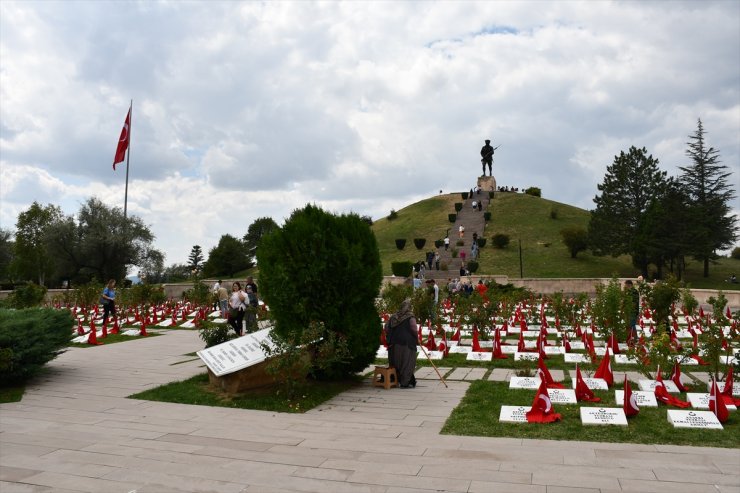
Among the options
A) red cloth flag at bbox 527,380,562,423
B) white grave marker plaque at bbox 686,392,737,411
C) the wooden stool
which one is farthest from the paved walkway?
white grave marker plaque at bbox 686,392,737,411

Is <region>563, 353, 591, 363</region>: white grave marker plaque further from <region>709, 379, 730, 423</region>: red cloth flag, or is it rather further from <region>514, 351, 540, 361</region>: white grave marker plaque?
<region>709, 379, 730, 423</region>: red cloth flag

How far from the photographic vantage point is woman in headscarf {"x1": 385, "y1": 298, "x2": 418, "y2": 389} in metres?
9.20

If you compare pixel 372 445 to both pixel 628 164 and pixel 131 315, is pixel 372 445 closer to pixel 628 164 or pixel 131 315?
pixel 131 315

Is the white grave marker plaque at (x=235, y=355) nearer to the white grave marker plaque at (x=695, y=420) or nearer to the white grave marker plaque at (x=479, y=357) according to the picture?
the white grave marker plaque at (x=479, y=357)

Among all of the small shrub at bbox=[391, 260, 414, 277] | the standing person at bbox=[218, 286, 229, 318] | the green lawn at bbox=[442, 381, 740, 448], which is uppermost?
the small shrub at bbox=[391, 260, 414, 277]

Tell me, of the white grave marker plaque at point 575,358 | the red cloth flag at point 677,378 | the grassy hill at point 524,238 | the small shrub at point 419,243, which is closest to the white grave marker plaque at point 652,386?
the red cloth flag at point 677,378

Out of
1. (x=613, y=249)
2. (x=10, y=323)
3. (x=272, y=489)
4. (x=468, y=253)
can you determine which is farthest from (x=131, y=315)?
(x=613, y=249)

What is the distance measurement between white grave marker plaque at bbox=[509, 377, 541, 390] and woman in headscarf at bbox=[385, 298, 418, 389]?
1.58 metres

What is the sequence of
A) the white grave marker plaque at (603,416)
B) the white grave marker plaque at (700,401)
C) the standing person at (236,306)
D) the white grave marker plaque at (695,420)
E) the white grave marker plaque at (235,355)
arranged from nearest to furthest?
the white grave marker plaque at (695,420) → the white grave marker plaque at (603,416) → the white grave marker plaque at (700,401) → the white grave marker plaque at (235,355) → the standing person at (236,306)

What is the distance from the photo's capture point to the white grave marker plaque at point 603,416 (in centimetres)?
647

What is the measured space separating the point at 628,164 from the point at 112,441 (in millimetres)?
50379

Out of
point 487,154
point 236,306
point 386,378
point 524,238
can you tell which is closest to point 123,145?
point 236,306

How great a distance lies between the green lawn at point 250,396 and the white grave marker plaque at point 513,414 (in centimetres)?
262

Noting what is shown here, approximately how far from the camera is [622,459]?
203 inches
